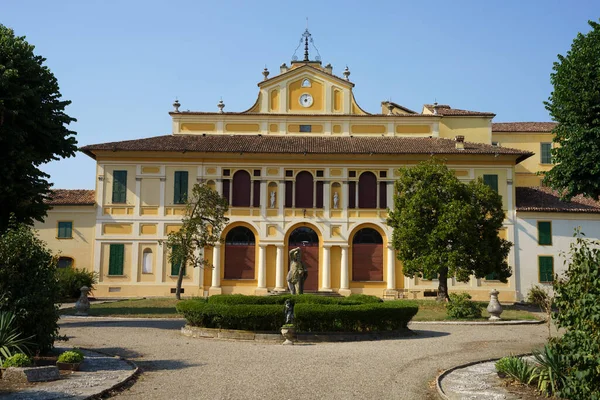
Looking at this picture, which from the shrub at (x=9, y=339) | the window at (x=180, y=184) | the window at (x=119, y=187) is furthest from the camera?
the window at (x=180, y=184)

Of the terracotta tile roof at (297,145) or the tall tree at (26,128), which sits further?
the terracotta tile roof at (297,145)

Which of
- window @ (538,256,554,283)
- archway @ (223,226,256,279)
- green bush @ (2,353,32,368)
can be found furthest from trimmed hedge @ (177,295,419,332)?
window @ (538,256,554,283)

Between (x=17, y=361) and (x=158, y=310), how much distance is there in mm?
17086

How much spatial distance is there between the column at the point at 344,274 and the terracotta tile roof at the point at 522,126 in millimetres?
18841

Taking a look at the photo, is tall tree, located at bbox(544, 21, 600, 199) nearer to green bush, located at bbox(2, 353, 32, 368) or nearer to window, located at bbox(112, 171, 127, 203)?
green bush, located at bbox(2, 353, 32, 368)

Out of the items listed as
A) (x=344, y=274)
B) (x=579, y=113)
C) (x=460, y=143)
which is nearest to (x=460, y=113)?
(x=460, y=143)

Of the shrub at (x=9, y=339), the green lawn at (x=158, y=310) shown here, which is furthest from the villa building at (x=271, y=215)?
the shrub at (x=9, y=339)

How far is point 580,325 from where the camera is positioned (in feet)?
34.4

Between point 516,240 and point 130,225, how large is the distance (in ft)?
73.9

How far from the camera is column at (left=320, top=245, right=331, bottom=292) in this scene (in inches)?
1507

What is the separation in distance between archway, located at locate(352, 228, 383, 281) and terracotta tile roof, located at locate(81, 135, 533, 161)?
506 centimetres

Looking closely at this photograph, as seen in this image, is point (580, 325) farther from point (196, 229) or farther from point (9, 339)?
point (196, 229)

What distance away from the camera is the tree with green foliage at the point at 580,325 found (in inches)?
397

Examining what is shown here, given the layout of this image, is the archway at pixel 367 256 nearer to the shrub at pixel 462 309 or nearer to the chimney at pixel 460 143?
the chimney at pixel 460 143
